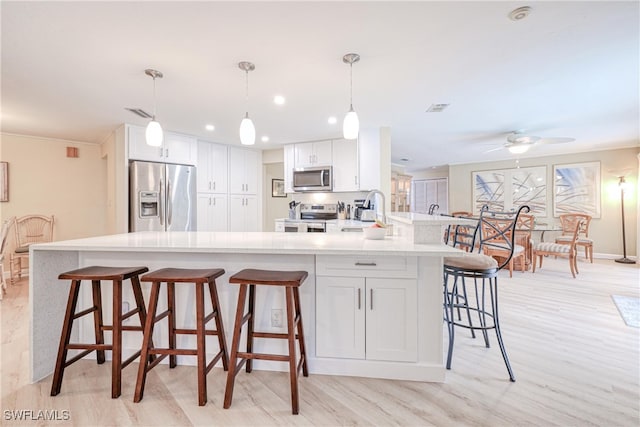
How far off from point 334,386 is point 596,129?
541 cm

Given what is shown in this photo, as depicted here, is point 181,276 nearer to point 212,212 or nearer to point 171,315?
point 171,315

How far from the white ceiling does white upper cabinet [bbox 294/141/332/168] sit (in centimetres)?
77

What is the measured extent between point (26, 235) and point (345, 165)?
5017 millimetres

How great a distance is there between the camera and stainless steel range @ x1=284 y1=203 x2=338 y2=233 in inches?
188

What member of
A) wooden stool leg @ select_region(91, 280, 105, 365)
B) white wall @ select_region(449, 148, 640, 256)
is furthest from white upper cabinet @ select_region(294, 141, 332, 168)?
white wall @ select_region(449, 148, 640, 256)

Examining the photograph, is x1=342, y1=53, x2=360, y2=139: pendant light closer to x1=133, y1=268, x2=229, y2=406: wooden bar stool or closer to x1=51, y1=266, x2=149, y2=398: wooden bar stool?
x1=133, y1=268, x2=229, y2=406: wooden bar stool

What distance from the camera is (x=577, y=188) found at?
6.42 metres

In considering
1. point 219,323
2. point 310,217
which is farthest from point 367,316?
point 310,217

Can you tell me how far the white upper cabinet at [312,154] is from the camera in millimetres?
4887

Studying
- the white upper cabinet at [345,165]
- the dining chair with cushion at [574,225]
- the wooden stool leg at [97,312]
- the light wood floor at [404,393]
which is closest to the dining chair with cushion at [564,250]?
the dining chair with cushion at [574,225]

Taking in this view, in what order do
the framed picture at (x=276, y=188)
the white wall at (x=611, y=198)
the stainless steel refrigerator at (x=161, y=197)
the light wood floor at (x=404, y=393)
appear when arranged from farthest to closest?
the framed picture at (x=276, y=188) → the white wall at (x=611, y=198) → the stainless steel refrigerator at (x=161, y=197) → the light wood floor at (x=404, y=393)

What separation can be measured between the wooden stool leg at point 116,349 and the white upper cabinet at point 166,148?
2.94 meters

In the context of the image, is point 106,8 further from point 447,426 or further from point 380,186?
point 380,186

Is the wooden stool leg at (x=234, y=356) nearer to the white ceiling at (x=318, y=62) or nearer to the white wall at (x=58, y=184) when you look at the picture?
the white ceiling at (x=318, y=62)
